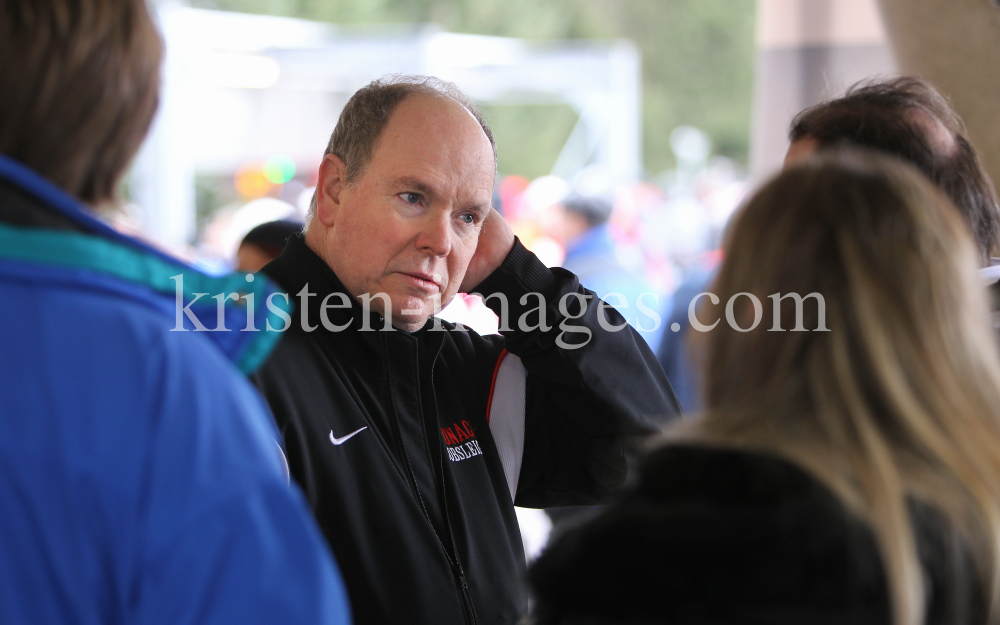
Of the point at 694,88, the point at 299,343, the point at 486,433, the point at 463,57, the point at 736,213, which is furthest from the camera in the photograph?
the point at 694,88

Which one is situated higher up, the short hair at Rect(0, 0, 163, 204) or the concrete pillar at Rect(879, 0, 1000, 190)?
the concrete pillar at Rect(879, 0, 1000, 190)

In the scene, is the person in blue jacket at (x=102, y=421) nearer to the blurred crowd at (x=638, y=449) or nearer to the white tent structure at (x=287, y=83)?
the blurred crowd at (x=638, y=449)

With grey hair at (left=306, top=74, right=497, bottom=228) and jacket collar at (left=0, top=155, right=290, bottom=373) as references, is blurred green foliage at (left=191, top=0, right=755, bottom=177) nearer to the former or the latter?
grey hair at (left=306, top=74, right=497, bottom=228)

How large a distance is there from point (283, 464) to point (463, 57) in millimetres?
8260

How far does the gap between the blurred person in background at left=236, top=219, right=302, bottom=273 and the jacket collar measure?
1987mm

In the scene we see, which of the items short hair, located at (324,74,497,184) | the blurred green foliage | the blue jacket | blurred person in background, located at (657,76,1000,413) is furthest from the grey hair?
the blurred green foliage

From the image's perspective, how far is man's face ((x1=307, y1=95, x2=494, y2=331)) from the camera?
183cm

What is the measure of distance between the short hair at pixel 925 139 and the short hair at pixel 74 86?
4.36ft

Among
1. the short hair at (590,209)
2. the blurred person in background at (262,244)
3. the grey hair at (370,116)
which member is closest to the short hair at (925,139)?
the grey hair at (370,116)

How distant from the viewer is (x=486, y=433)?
190cm

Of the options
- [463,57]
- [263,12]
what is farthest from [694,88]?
[463,57]

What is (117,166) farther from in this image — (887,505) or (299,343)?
(887,505)

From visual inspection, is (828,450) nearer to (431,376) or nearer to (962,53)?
(431,376)

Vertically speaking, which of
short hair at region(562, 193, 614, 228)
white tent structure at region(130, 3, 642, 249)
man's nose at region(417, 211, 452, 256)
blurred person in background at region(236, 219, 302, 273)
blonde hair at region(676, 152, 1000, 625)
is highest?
white tent structure at region(130, 3, 642, 249)
